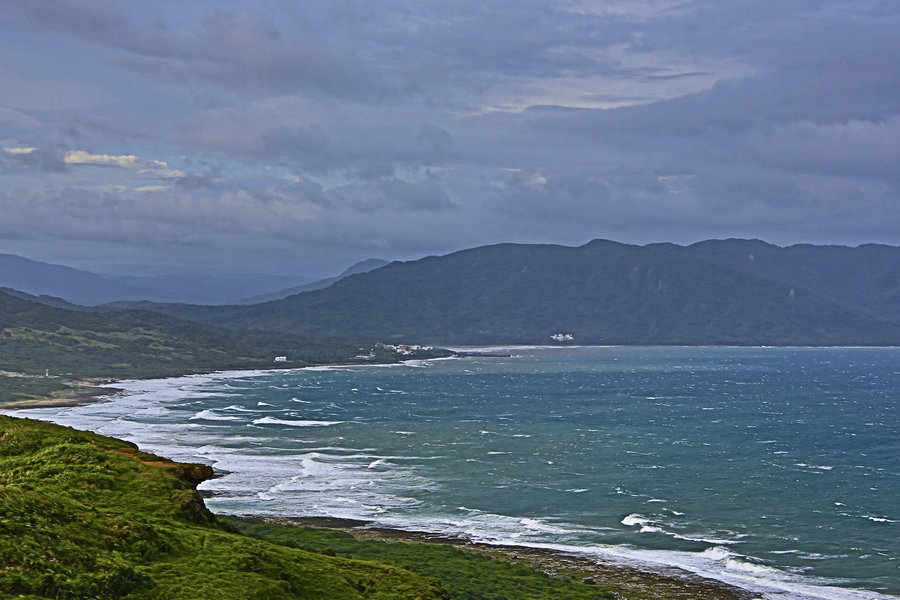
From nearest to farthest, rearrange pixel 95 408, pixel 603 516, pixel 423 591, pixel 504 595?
pixel 423 591, pixel 504 595, pixel 603 516, pixel 95 408

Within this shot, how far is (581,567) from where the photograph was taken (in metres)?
63.3

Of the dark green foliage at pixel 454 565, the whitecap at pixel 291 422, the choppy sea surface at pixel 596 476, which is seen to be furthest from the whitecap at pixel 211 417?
the dark green foliage at pixel 454 565

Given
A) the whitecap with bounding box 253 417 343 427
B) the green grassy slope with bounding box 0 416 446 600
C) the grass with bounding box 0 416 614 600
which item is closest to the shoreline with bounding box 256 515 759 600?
the grass with bounding box 0 416 614 600

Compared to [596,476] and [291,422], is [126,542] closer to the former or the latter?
[596,476]

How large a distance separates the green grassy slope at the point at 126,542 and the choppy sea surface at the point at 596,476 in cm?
3466

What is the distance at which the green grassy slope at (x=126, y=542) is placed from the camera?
28281 mm

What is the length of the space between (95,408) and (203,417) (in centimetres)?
3428

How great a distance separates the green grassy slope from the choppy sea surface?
34655 millimetres

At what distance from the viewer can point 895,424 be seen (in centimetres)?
15588

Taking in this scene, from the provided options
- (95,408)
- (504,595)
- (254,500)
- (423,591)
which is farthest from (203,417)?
(423,591)

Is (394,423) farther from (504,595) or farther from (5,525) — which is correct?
(5,525)

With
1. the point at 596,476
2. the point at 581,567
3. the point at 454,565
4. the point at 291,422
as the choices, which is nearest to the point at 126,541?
the point at 454,565

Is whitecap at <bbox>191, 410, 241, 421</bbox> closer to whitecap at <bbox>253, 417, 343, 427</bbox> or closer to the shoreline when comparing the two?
whitecap at <bbox>253, 417, 343, 427</bbox>

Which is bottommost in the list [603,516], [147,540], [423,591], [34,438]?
[603,516]
